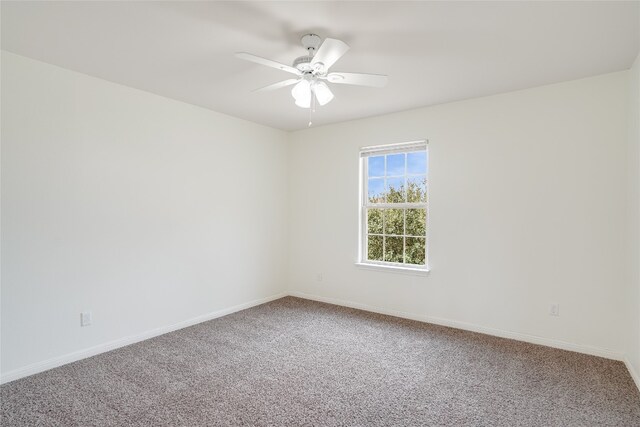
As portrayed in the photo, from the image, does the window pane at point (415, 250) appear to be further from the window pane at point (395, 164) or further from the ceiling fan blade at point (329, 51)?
the ceiling fan blade at point (329, 51)

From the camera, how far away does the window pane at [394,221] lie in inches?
163

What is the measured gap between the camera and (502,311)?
3350 mm

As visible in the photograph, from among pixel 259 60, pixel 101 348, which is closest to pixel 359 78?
pixel 259 60

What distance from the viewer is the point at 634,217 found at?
8.50 feet

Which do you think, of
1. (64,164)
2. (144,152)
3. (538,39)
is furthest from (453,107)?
(64,164)

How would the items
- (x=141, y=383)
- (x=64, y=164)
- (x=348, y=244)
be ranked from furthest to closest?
(x=348, y=244) → (x=64, y=164) → (x=141, y=383)

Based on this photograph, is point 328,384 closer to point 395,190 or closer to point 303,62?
point 303,62

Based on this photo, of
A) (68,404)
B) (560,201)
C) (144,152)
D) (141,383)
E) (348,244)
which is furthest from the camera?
(348,244)

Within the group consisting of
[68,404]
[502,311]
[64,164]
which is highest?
[64,164]

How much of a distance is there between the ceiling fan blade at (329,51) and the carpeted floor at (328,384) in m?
2.18

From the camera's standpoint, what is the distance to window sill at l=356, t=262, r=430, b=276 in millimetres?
3842

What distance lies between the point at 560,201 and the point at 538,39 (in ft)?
4.87

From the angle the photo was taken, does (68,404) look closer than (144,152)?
Yes

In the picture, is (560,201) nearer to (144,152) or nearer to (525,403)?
(525,403)
